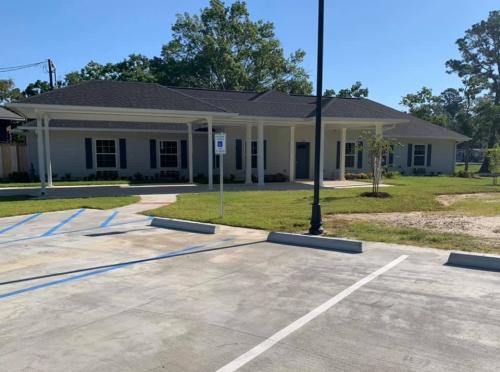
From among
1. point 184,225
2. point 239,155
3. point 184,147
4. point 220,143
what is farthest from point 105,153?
point 184,225

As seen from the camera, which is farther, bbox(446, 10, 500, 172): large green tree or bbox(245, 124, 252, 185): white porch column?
bbox(446, 10, 500, 172): large green tree

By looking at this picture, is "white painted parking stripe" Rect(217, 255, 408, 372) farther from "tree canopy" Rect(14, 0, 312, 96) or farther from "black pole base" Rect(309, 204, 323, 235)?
"tree canopy" Rect(14, 0, 312, 96)

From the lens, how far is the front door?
81.3ft

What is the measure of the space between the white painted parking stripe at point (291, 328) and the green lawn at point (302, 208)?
291 cm

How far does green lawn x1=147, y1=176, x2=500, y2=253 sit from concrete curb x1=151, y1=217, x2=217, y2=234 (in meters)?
0.75

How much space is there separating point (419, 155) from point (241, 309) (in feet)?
94.7

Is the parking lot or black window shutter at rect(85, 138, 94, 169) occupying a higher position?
black window shutter at rect(85, 138, 94, 169)

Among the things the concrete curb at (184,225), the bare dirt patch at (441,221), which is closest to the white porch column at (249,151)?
the bare dirt patch at (441,221)

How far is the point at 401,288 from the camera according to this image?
5.52 metres

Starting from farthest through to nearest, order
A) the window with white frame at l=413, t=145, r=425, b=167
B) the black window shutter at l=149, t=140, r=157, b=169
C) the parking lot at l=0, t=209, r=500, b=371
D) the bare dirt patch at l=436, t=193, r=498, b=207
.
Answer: the window with white frame at l=413, t=145, r=425, b=167, the black window shutter at l=149, t=140, r=157, b=169, the bare dirt patch at l=436, t=193, r=498, b=207, the parking lot at l=0, t=209, r=500, b=371

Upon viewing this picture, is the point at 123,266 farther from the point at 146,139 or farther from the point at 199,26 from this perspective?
the point at 199,26

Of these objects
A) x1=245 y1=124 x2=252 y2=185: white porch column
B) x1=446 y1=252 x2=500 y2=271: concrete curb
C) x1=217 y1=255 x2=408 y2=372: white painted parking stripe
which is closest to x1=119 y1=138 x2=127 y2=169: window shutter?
x1=245 y1=124 x2=252 y2=185: white porch column

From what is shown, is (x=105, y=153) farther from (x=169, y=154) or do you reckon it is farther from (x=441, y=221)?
(x=441, y=221)

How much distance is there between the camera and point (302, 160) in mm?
25000
